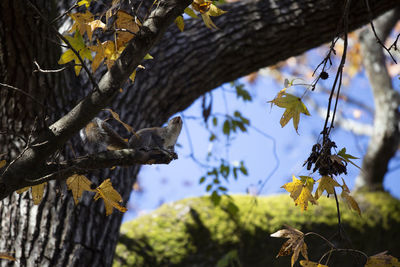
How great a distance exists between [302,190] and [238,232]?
185 cm

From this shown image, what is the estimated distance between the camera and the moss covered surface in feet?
9.47

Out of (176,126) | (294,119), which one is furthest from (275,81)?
(294,119)

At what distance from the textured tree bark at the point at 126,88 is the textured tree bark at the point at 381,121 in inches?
66.1

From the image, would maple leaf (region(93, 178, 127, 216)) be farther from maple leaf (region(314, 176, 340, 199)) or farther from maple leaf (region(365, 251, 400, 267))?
maple leaf (region(365, 251, 400, 267))

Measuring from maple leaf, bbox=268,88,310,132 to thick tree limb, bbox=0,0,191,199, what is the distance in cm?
42

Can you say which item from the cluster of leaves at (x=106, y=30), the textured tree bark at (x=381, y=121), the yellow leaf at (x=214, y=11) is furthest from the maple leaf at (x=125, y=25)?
the textured tree bark at (x=381, y=121)

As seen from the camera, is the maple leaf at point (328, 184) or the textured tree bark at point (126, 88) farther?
the textured tree bark at point (126, 88)

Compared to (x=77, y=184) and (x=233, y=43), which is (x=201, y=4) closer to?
(x=77, y=184)

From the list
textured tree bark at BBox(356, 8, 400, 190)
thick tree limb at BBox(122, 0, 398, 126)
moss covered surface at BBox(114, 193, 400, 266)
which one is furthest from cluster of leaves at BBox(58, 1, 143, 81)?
textured tree bark at BBox(356, 8, 400, 190)

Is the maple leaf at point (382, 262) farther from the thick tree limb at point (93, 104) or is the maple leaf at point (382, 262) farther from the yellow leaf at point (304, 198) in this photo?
the thick tree limb at point (93, 104)

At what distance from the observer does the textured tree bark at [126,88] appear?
6.39ft

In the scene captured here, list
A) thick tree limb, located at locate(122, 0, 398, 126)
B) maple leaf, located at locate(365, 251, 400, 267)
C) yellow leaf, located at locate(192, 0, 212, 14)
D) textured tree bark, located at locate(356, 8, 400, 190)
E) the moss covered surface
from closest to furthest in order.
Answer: maple leaf, located at locate(365, 251, 400, 267)
yellow leaf, located at locate(192, 0, 212, 14)
thick tree limb, located at locate(122, 0, 398, 126)
the moss covered surface
textured tree bark, located at locate(356, 8, 400, 190)

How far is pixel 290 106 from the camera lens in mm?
1274

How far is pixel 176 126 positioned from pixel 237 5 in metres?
1.08
